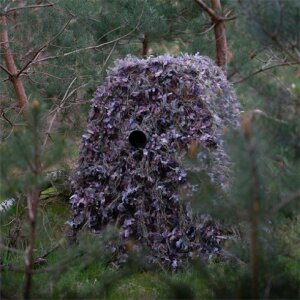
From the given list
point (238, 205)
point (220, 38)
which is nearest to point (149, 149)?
point (238, 205)

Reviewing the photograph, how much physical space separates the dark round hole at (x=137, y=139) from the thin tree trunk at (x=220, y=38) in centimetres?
314

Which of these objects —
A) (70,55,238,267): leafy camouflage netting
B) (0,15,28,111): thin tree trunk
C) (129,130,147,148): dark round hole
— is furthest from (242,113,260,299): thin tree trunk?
(0,15,28,111): thin tree trunk

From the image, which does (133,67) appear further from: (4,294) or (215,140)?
(4,294)

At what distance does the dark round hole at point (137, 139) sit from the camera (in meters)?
5.97

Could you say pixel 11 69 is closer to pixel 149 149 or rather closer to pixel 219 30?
pixel 149 149

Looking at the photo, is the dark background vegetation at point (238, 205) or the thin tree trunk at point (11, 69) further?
the thin tree trunk at point (11, 69)

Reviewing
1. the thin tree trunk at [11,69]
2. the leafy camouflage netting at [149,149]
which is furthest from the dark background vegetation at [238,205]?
the thin tree trunk at [11,69]

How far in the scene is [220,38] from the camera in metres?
8.96

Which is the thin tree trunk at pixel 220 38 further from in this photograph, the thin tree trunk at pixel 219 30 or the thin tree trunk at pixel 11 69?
the thin tree trunk at pixel 11 69

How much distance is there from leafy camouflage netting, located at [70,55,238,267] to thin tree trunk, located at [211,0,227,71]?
2827 millimetres

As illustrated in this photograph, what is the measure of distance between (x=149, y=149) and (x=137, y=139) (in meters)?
0.23

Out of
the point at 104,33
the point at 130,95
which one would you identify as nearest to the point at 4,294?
the point at 130,95

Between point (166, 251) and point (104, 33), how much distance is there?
13.7ft

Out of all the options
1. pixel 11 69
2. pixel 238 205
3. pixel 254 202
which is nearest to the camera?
pixel 254 202
